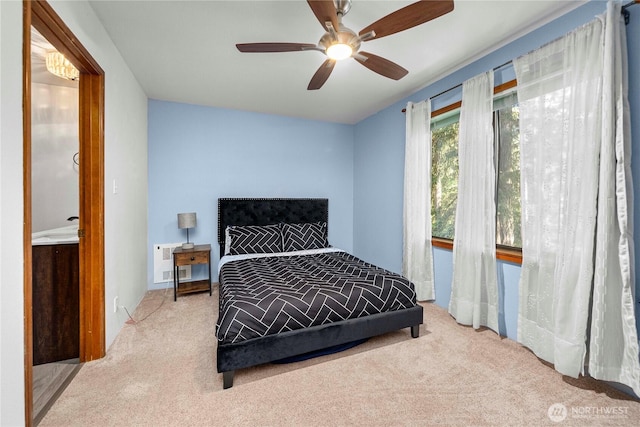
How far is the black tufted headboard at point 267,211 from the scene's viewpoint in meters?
3.91

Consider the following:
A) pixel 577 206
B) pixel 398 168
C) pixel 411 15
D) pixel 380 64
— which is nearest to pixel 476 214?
pixel 577 206

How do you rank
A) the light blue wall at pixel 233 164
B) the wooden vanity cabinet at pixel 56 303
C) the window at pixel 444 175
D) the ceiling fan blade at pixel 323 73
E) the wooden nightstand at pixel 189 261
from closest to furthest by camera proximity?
1. the wooden vanity cabinet at pixel 56 303
2. the ceiling fan blade at pixel 323 73
3. the window at pixel 444 175
4. the wooden nightstand at pixel 189 261
5. the light blue wall at pixel 233 164

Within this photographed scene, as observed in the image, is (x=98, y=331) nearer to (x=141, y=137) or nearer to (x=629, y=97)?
(x=141, y=137)

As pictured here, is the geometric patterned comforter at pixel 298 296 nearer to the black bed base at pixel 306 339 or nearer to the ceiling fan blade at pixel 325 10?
the black bed base at pixel 306 339

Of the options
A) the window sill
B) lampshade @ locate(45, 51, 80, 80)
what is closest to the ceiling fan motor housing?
lampshade @ locate(45, 51, 80, 80)

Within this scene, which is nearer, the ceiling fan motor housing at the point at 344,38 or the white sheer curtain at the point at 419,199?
the ceiling fan motor housing at the point at 344,38

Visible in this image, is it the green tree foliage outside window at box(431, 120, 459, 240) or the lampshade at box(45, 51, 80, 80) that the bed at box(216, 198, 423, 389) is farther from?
the lampshade at box(45, 51, 80, 80)

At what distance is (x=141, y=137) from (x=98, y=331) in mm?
2195

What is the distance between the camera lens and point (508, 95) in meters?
2.41

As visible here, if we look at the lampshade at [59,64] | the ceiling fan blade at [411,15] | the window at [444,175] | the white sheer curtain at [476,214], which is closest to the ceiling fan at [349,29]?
the ceiling fan blade at [411,15]

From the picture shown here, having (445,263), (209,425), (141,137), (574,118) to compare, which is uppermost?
(141,137)

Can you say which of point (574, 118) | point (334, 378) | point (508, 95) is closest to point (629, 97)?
point (574, 118)

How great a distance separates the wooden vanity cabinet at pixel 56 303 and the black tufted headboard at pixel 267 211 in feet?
A: 6.30

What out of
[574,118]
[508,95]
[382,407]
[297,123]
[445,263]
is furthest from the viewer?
[297,123]
